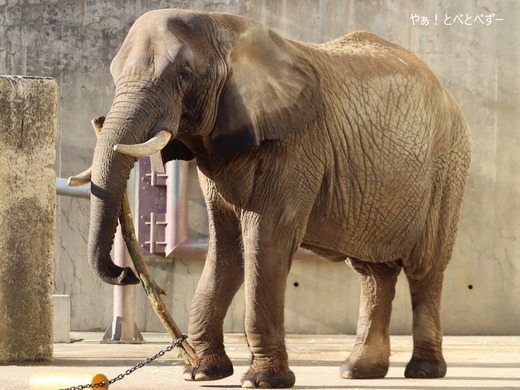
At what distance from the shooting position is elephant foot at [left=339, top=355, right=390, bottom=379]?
9477 mm

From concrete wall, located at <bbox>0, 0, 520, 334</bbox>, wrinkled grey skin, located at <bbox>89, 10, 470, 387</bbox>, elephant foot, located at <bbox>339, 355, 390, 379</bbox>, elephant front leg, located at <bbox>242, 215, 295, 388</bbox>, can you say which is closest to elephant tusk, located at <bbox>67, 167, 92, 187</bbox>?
wrinkled grey skin, located at <bbox>89, 10, 470, 387</bbox>

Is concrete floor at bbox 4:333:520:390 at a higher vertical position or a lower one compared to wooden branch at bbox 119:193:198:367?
lower

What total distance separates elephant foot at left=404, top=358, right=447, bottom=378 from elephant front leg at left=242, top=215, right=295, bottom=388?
4.85 feet

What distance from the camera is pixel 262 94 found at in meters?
8.50

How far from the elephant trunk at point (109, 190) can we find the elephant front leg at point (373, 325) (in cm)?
223

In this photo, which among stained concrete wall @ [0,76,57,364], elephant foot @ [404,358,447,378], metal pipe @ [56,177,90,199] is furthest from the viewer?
metal pipe @ [56,177,90,199]

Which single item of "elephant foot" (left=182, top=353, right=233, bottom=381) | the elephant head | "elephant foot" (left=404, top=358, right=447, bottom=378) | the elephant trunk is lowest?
"elephant foot" (left=404, top=358, right=447, bottom=378)

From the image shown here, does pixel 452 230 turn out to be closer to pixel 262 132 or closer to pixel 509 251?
pixel 262 132

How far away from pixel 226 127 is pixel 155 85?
51cm

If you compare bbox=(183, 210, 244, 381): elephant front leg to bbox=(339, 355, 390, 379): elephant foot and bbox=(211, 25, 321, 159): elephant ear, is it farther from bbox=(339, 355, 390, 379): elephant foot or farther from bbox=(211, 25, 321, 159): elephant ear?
bbox=(339, 355, 390, 379): elephant foot

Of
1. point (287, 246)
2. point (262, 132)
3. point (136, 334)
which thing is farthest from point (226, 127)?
point (136, 334)

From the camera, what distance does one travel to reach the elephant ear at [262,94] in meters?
8.30

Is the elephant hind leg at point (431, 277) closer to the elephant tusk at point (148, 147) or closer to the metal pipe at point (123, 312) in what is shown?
the elephant tusk at point (148, 147)

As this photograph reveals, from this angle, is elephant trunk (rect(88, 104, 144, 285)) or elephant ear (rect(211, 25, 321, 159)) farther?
elephant ear (rect(211, 25, 321, 159))
